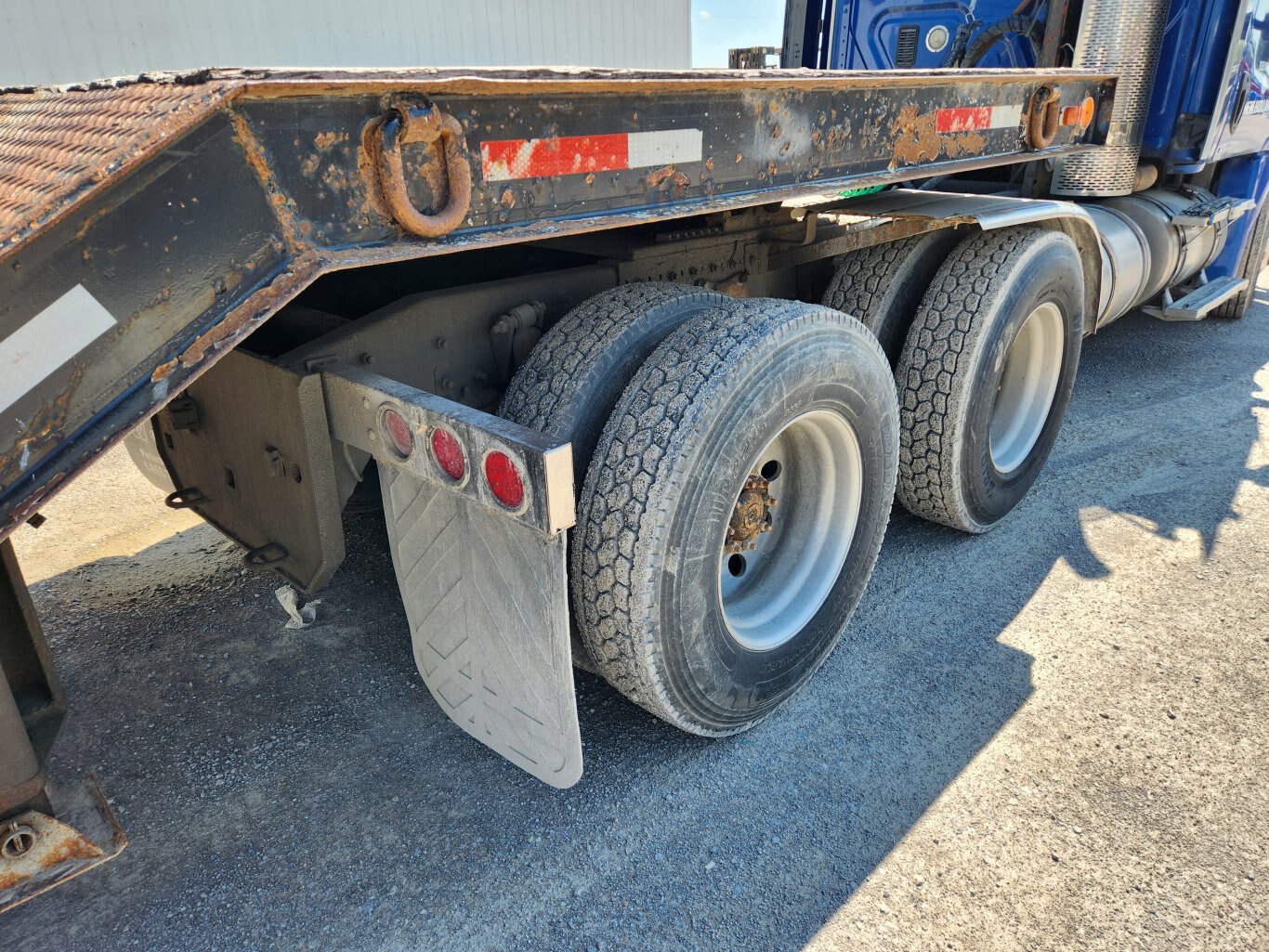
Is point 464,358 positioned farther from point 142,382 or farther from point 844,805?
point 844,805

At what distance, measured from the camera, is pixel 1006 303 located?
124 inches

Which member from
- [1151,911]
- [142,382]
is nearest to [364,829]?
[142,382]

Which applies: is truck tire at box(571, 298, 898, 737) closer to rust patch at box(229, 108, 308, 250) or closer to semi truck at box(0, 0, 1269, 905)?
semi truck at box(0, 0, 1269, 905)

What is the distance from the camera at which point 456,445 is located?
1.70 meters

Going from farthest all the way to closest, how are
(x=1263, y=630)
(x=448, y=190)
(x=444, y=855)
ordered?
(x=1263, y=630)
(x=444, y=855)
(x=448, y=190)

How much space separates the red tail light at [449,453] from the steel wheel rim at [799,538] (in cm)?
101

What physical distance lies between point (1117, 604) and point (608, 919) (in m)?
2.18

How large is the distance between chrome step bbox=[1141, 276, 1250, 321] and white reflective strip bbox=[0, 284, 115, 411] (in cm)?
571

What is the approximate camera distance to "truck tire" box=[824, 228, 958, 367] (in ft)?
10.4

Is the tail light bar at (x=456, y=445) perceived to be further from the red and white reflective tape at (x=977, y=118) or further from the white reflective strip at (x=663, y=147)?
the red and white reflective tape at (x=977, y=118)

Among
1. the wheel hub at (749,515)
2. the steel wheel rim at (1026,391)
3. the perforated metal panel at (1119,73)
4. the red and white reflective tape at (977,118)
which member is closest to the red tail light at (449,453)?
the wheel hub at (749,515)

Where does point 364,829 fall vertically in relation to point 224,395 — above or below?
below

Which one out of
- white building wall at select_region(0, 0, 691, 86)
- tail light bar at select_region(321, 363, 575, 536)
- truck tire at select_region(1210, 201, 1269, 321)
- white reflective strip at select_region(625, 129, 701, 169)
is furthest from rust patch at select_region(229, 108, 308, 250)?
truck tire at select_region(1210, 201, 1269, 321)

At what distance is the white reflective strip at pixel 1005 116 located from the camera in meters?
2.69
